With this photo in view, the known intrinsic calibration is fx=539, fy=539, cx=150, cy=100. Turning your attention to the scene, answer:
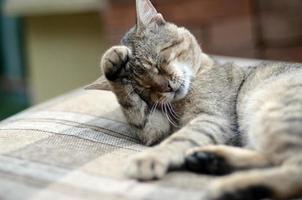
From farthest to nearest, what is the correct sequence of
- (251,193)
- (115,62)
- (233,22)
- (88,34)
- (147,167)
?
(88,34)
(233,22)
(115,62)
(147,167)
(251,193)

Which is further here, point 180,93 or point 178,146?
point 180,93

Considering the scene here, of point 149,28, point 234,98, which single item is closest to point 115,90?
point 149,28

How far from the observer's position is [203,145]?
1.28 metres

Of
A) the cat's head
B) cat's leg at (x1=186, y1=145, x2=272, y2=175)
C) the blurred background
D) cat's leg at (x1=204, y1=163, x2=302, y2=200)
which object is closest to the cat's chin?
the cat's head

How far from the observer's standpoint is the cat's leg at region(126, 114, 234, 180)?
1.12 metres

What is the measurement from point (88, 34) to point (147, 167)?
2525mm

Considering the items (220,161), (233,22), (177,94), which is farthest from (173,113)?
(233,22)

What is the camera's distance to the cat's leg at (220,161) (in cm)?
115

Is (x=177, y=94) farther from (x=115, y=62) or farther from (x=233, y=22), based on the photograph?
(x=233, y=22)

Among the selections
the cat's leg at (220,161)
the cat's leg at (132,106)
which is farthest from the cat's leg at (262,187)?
the cat's leg at (132,106)

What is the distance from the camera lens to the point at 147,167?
112 cm

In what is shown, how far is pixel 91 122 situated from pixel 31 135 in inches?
7.7

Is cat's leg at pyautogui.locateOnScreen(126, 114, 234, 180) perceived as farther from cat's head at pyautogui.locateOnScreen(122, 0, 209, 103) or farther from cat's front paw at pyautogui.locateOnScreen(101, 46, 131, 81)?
cat's front paw at pyautogui.locateOnScreen(101, 46, 131, 81)

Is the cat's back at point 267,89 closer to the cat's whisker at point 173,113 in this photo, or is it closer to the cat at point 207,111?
the cat at point 207,111
